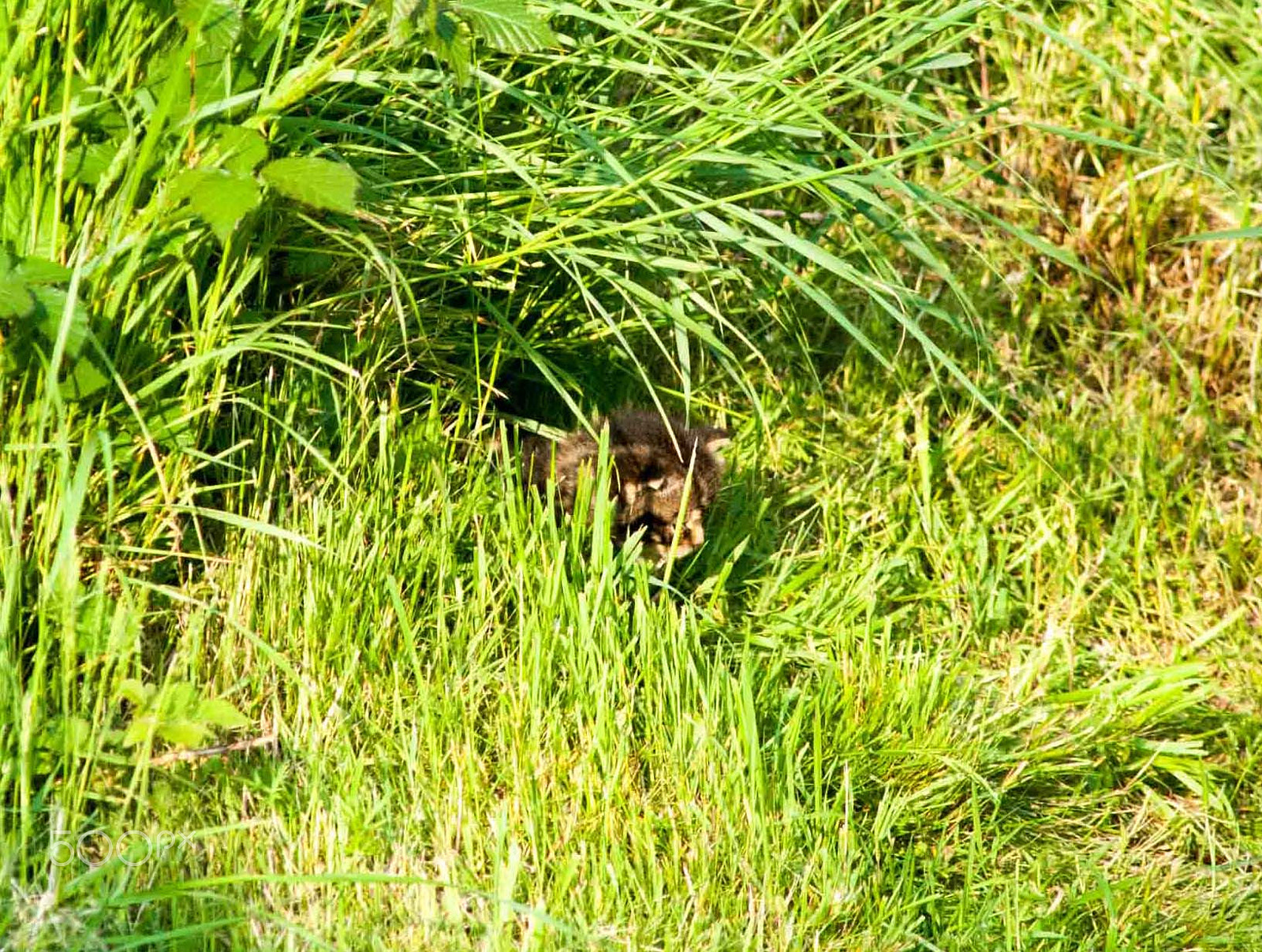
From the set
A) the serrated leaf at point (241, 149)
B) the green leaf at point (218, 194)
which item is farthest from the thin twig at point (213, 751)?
the serrated leaf at point (241, 149)

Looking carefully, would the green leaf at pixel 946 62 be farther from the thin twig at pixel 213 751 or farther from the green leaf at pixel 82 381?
the thin twig at pixel 213 751

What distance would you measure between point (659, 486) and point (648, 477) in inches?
1.8

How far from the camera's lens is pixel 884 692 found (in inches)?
147

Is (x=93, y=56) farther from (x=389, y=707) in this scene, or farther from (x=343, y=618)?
(x=389, y=707)

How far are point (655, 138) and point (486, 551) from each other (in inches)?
44.4

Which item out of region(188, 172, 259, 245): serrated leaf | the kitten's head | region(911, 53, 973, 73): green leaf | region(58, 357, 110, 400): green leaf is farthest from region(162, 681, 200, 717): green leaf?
region(911, 53, 973, 73): green leaf

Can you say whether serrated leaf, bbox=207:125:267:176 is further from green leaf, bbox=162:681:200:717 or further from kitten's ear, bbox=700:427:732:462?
kitten's ear, bbox=700:427:732:462

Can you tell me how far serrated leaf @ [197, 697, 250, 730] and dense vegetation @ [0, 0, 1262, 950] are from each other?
0.01 metres

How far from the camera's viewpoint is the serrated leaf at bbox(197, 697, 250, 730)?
2986 millimetres

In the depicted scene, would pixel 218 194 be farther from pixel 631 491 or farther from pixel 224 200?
pixel 631 491

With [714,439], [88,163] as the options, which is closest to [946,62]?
[714,439]

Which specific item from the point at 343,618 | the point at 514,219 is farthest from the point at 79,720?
the point at 514,219

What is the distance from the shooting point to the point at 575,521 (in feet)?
12.4

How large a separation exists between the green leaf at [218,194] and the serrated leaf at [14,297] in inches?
13.3
